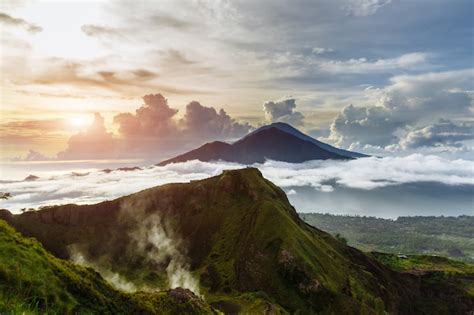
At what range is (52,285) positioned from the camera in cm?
3734

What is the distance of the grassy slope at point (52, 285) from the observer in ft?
107

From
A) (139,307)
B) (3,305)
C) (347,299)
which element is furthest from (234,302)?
(3,305)

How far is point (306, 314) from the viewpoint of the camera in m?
188

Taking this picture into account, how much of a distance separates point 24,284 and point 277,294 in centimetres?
17972

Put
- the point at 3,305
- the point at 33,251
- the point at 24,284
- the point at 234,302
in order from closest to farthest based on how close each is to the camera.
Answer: the point at 3,305, the point at 24,284, the point at 33,251, the point at 234,302

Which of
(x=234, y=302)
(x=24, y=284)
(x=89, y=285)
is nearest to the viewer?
(x=24, y=284)

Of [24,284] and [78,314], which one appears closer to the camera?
[24,284]

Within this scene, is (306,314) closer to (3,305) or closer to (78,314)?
(78,314)

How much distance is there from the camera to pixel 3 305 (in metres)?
21.3

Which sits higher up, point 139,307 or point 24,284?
point 24,284

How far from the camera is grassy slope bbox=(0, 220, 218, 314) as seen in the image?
3262 centimetres

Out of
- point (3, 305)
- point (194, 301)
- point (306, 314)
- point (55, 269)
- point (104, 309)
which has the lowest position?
point (306, 314)

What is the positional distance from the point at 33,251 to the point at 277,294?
174443mm

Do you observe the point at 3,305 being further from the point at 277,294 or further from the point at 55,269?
the point at 277,294
